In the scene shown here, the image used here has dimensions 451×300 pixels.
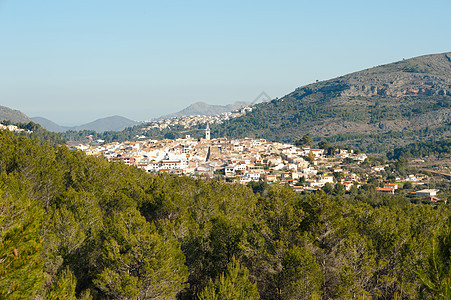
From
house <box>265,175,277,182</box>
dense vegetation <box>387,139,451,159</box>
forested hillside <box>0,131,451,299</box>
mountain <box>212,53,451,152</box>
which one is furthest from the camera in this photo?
mountain <box>212,53,451,152</box>

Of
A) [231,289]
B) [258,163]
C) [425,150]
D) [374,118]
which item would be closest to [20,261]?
[231,289]

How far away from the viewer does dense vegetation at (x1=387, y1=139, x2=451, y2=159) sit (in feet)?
339

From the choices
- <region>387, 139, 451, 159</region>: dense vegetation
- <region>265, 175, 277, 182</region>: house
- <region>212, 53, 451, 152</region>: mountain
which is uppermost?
<region>212, 53, 451, 152</region>: mountain

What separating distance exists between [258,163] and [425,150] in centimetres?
5129

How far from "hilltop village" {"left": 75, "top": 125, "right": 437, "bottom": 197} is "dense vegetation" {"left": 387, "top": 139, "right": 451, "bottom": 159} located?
800 inches

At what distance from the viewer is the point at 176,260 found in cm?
1547

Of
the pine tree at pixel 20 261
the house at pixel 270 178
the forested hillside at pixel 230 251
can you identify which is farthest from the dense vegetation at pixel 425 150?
the pine tree at pixel 20 261

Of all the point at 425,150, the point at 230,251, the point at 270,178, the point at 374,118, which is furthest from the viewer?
the point at 374,118

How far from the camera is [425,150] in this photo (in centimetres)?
10625

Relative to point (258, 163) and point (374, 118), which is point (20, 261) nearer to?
point (258, 163)

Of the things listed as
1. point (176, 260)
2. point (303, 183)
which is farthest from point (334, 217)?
point (303, 183)

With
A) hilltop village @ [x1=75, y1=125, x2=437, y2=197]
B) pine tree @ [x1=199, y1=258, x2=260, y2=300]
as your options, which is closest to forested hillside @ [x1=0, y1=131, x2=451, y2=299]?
pine tree @ [x1=199, y1=258, x2=260, y2=300]

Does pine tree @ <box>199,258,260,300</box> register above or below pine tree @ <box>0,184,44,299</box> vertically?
below

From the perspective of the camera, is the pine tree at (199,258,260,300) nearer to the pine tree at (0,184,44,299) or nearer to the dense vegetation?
the pine tree at (0,184,44,299)
